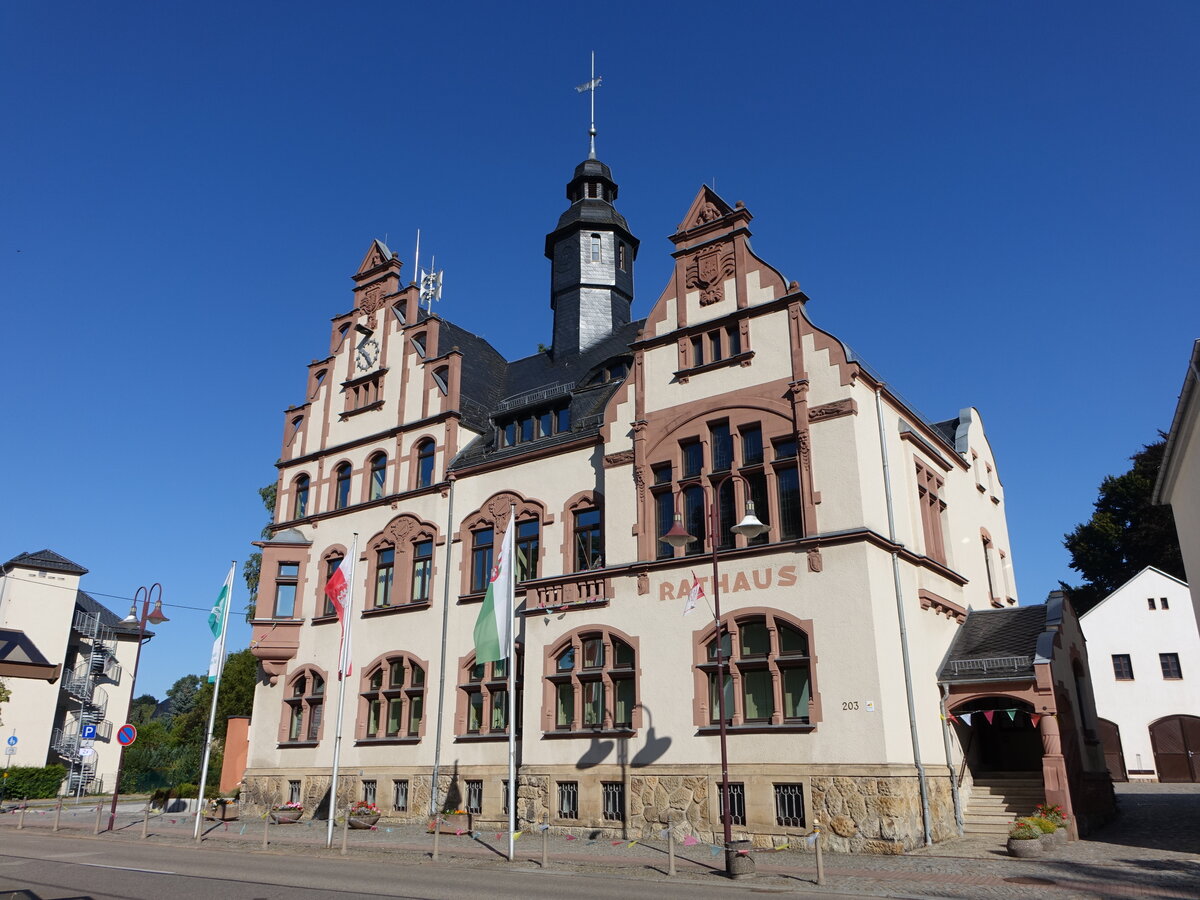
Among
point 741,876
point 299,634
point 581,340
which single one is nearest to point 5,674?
point 299,634

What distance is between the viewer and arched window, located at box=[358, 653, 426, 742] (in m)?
29.1

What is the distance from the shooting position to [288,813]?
2942 centimetres

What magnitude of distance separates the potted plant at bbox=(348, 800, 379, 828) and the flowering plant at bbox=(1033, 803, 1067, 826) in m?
17.2

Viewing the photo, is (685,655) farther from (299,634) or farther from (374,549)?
(299,634)

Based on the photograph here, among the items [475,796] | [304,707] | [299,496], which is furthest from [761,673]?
[299,496]

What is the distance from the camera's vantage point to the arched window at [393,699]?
95.5 feet

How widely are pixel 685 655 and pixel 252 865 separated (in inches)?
418

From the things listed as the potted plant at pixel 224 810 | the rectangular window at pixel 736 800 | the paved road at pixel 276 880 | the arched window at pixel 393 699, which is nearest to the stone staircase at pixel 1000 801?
the rectangular window at pixel 736 800

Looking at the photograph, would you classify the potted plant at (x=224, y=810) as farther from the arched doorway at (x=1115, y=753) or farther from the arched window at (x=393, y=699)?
the arched doorway at (x=1115, y=753)

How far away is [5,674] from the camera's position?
174ft

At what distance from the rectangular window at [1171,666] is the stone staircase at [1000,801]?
26.0 metres

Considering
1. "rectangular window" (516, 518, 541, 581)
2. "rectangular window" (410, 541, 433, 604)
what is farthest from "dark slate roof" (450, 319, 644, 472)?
"rectangular window" (410, 541, 433, 604)

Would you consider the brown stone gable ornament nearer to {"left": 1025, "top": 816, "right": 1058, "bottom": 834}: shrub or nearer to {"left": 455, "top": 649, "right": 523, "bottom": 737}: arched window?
{"left": 455, "top": 649, "right": 523, "bottom": 737}: arched window

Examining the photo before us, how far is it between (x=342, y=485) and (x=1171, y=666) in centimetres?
3829
